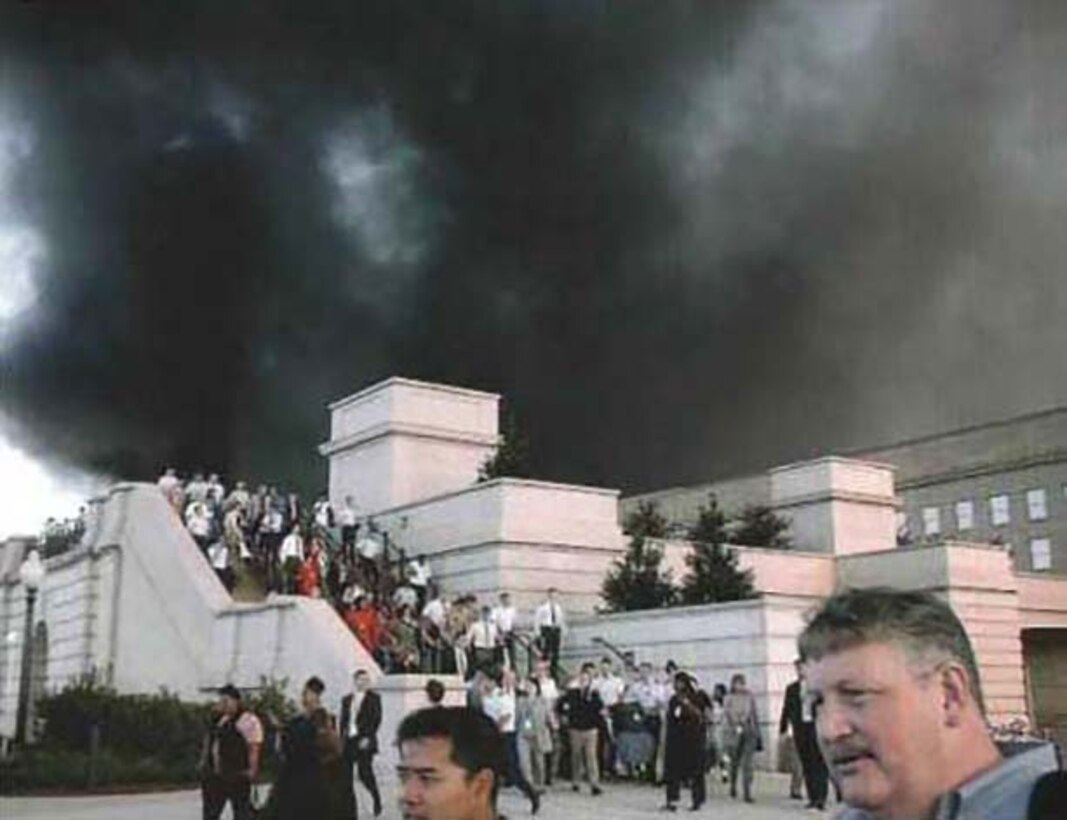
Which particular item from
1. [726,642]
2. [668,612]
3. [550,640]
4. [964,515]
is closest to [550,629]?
[550,640]

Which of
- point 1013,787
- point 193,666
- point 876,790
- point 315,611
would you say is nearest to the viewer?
point 1013,787

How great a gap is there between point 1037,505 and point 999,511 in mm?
2022

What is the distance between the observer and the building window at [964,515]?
63.9m

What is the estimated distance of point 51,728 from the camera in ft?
71.3

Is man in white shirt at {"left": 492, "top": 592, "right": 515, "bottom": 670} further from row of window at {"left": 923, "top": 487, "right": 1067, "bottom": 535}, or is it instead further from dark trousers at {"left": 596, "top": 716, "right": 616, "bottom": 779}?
row of window at {"left": 923, "top": 487, "right": 1067, "bottom": 535}

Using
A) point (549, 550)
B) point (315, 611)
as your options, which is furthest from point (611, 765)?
point (549, 550)

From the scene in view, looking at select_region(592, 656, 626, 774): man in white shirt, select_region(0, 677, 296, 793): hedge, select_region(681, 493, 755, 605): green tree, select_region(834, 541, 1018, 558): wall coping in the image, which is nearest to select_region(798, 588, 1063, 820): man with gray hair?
select_region(0, 677, 296, 793): hedge

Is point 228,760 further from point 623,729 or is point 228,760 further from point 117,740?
point 117,740

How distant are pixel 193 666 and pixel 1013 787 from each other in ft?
81.4

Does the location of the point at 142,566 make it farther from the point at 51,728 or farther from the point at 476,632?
the point at 476,632

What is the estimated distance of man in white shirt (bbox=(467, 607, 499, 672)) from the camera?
2198cm

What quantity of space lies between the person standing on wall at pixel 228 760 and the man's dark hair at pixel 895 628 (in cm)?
944

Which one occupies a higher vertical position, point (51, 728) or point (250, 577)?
point (250, 577)

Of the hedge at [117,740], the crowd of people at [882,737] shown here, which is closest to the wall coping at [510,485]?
the hedge at [117,740]
